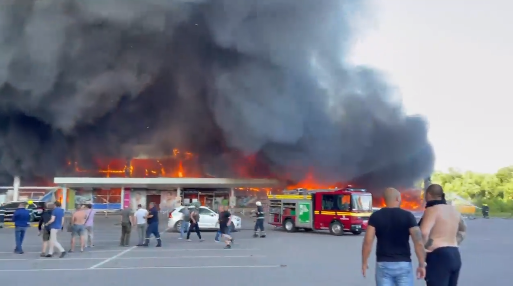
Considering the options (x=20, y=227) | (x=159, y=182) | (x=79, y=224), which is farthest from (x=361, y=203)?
(x=159, y=182)

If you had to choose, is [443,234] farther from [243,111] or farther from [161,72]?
[161,72]

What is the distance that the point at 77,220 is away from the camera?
1413 centimetres

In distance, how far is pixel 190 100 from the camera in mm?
39969

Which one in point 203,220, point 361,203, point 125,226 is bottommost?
point 125,226

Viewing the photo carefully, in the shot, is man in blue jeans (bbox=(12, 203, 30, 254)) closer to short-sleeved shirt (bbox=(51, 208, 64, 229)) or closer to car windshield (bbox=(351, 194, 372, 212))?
short-sleeved shirt (bbox=(51, 208, 64, 229))

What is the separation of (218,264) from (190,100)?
1162 inches

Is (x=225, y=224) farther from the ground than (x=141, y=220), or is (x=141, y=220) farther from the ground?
(x=141, y=220)

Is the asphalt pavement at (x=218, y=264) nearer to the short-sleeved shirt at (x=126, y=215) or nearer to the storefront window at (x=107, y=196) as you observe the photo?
the short-sleeved shirt at (x=126, y=215)

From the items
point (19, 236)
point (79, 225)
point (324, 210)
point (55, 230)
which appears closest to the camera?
point (55, 230)

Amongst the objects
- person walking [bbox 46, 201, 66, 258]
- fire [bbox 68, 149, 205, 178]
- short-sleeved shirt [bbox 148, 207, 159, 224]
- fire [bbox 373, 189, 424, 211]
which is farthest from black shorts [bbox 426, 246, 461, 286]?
fire [bbox 373, 189, 424, 211]

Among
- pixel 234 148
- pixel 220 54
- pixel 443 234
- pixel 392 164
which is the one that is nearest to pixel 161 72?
pixel 220 54

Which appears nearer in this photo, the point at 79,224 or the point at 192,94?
the point at 79,224

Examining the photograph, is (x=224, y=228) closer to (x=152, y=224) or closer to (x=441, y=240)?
(x=152, y=224)

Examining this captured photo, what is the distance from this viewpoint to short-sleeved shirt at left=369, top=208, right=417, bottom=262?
505 centimetres
